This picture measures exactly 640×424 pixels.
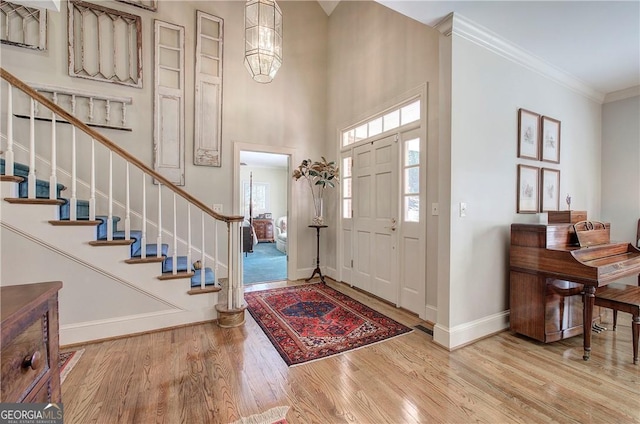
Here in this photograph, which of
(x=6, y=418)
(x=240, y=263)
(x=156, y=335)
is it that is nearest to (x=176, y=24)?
(x=240, y=263)

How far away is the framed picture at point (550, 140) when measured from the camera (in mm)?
2963

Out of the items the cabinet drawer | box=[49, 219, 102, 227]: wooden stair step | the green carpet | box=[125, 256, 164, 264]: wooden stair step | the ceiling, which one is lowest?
the green carpet

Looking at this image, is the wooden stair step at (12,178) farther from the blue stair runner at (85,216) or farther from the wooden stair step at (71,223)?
the wooden stair step at (71,223)

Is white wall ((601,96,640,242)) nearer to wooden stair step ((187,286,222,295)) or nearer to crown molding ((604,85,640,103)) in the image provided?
crown molding ((604,85,640,103))

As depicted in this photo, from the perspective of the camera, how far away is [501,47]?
2.55 meters

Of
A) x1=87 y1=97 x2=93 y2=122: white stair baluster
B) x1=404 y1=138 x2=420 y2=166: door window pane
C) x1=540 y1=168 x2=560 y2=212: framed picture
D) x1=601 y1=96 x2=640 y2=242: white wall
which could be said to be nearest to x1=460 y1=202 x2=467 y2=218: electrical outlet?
x1=404 y1=138 x2=420 y2=166: door window pane

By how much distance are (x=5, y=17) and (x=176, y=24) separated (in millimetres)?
1697

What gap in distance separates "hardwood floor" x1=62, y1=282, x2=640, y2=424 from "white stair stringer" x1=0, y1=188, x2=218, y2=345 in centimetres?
18

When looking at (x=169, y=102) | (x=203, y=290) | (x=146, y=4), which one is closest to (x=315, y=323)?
(x=203, y=290)

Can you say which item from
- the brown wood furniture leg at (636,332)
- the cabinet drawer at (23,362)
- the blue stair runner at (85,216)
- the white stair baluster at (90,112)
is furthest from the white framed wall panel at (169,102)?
the brown wood furniture leg at (636,332)

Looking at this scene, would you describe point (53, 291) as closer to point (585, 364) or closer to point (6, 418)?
point (6, 418)

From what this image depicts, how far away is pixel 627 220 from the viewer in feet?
11.7

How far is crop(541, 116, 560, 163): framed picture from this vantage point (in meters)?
2.96

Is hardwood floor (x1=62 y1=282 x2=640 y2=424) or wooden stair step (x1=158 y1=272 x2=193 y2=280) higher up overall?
wooden stair step (x1=158 y1=272 x2=193 y2=280)
